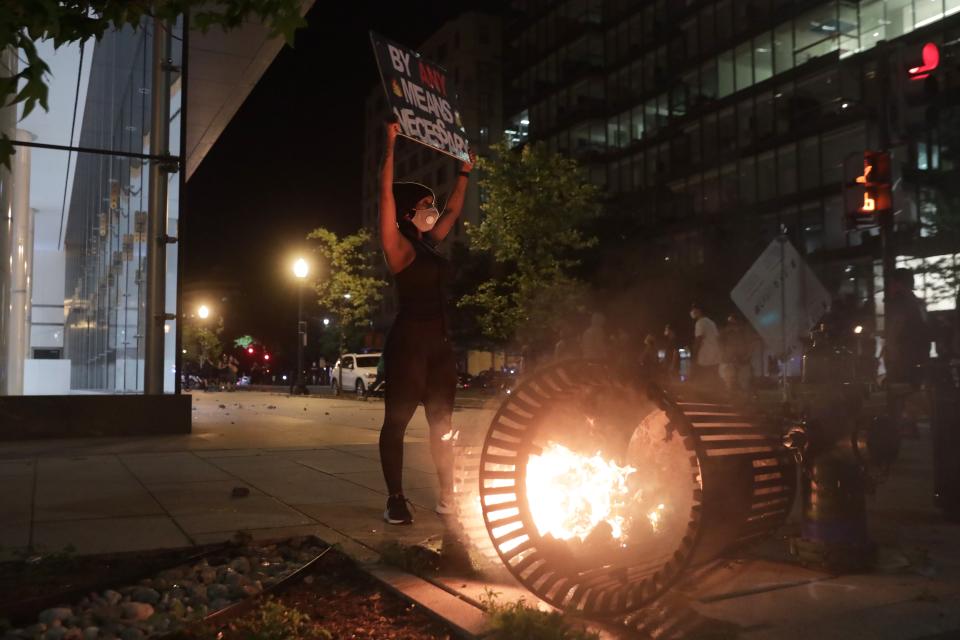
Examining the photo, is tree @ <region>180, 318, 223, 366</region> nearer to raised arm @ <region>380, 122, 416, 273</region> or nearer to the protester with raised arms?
the protester with raised arms

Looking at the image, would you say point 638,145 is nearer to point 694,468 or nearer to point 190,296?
point 190,296

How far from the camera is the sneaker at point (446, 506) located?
4.00m

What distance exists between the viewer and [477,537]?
3658 mm

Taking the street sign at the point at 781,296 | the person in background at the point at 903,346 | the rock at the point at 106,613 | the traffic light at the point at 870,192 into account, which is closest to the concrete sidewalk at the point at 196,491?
the rock at the point at 106,613

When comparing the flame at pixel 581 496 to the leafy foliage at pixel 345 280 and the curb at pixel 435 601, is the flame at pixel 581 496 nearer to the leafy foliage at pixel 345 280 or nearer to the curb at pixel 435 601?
the curb at pixel 435 601

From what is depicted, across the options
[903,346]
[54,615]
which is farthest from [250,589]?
[903,346]

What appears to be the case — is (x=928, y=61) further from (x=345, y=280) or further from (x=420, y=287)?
(x=345, y=280)

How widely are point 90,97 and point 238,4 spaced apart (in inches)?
493

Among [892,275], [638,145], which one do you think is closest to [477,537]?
[892,275]

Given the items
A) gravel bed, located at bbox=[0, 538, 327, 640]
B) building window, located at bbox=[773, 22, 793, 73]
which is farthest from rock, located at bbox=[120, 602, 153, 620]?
building window, located at bbox=[773, 22, 793, 73]

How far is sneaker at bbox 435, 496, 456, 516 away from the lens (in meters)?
4.00

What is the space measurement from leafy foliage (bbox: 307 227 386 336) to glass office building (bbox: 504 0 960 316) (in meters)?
13.7

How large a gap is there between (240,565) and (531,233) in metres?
26.8

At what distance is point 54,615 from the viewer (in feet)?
9.82
